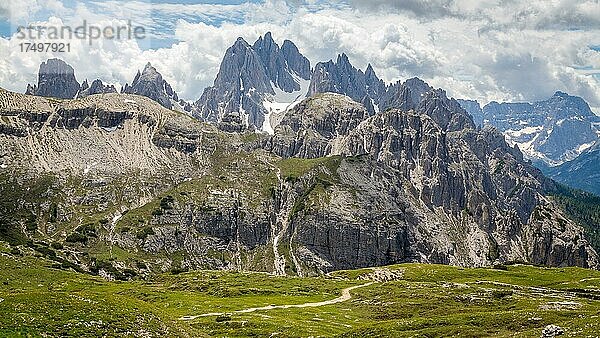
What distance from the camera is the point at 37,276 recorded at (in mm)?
198250

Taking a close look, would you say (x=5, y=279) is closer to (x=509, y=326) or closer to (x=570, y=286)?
(x=509, y=326)

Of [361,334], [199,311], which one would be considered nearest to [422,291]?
[199,311]

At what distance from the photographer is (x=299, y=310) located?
4596 inches

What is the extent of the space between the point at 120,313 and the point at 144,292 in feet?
316

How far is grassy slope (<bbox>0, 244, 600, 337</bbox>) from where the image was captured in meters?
57.8

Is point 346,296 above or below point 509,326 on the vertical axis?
below

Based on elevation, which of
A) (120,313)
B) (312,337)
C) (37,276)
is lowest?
(37,276)

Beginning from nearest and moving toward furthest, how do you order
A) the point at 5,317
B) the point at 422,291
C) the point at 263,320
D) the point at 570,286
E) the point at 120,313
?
the point at 5,317, the point at 120,313, the point at 263,320, the point at 422,291, the point at 570,286

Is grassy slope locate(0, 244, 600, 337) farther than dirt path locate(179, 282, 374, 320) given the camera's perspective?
No

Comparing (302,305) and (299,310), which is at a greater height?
(299,310)

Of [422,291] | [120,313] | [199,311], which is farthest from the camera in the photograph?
[422,291]

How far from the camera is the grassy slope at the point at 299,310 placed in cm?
5781

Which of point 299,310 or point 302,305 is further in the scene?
point 302,305

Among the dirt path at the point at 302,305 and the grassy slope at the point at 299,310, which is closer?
the grassy slope at the point at 299,310
